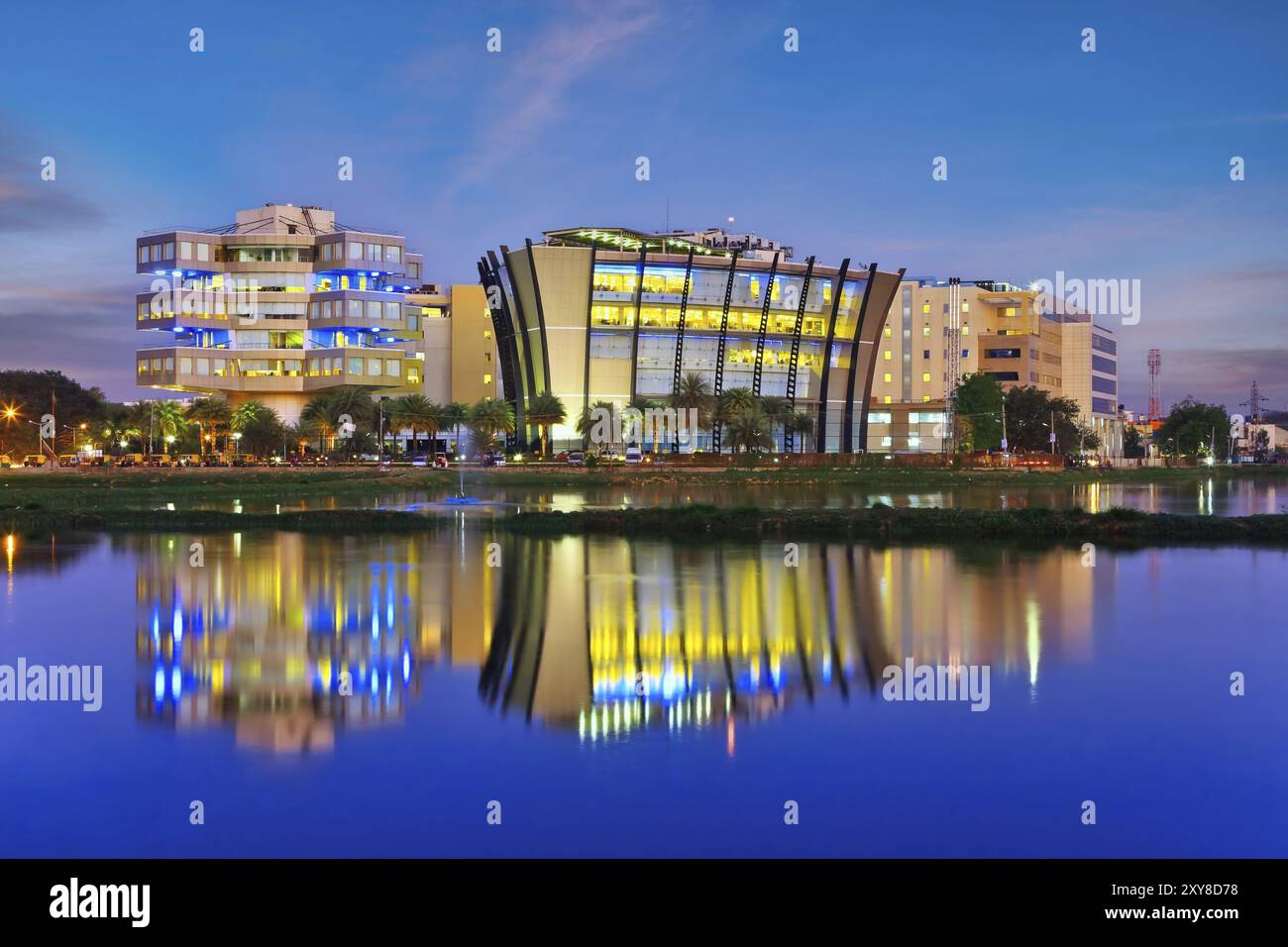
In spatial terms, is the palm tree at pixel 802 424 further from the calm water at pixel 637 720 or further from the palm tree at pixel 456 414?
the calm water at pixel 637 720

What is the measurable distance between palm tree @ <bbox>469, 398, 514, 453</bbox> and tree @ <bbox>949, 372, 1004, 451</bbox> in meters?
56.1

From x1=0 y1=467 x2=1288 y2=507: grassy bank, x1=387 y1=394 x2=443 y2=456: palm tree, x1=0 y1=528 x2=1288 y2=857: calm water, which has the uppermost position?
x1=387 y1=394 x2=443 y2=456: palm tree

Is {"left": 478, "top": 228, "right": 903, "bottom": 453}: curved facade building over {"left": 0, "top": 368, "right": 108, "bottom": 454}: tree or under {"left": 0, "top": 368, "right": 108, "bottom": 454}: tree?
over

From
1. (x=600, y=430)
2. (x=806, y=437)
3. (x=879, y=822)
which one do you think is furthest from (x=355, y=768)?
(x=806, y=437)

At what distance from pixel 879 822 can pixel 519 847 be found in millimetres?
4288

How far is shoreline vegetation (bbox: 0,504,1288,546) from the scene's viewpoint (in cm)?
4716

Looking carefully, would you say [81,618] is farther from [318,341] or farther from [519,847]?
[318,341]

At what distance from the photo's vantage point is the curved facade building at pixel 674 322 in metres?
135

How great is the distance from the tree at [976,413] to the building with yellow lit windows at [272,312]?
2848 inches

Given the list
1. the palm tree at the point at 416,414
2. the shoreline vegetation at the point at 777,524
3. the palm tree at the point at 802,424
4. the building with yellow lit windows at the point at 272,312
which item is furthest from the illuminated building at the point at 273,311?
the shoreline vegetation at the point at 777,524

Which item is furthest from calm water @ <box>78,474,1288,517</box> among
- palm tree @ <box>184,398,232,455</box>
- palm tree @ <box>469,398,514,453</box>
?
palm tree @ <box>184,398,232,455</box>

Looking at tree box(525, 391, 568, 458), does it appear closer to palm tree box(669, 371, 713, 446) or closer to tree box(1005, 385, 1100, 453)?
palm tree box(669, 371, 713, 446)

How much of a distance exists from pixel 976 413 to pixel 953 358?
21.4m

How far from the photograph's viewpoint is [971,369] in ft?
632
